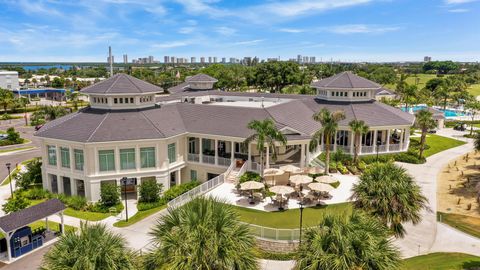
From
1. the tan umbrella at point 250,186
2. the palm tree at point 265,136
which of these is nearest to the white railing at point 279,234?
the tan umbrella at point 250,186

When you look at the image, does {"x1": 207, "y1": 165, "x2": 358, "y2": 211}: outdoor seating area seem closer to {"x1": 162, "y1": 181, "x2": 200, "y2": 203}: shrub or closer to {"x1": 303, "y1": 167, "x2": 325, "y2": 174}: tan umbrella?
{"x1": 303, "y1": 167, "x2": 325, "y2": 174}: tan umbrella

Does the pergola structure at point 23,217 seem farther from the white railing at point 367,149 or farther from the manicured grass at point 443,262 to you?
the white railing at point 367,149

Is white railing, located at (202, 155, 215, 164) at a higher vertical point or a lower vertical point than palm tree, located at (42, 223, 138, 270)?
lower

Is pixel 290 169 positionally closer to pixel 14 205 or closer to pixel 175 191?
pixel 175 191

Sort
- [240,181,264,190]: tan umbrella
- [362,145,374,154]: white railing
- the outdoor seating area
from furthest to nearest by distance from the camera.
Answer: [362,145,374,154]: white railing < [240,181,264,190]: tan umbrella < the outdoor seating area

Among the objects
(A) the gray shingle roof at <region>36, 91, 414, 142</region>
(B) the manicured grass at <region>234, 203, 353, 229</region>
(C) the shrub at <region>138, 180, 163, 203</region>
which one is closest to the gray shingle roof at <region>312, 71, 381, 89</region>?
(A) the gray shingle roof at <region>36, 91, 414, 142</region>

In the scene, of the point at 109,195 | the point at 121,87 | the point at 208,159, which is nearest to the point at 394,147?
the point at 208,159
